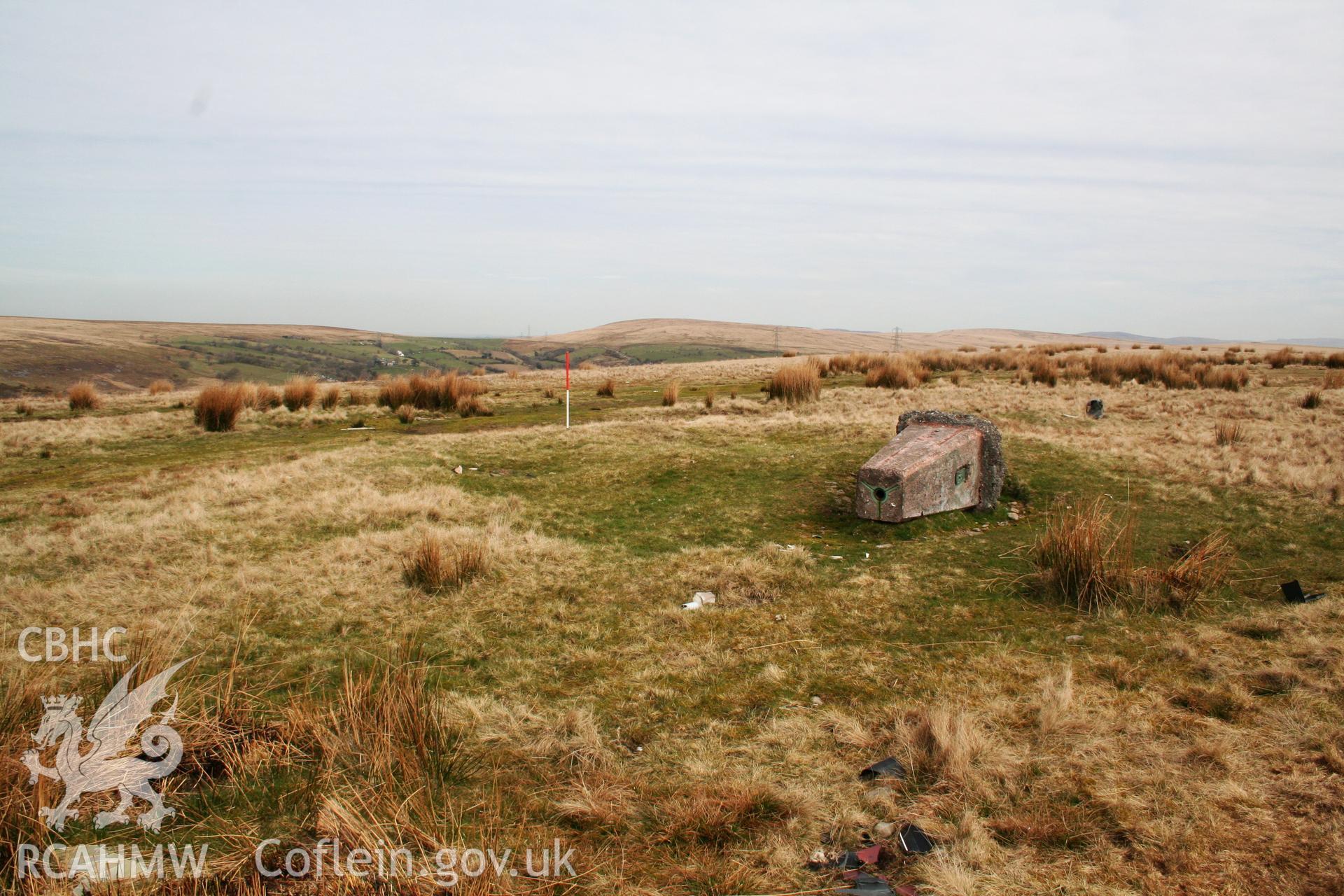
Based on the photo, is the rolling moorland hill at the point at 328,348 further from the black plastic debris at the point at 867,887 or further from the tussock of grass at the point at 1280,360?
the black plastic debris at the point at 867,887

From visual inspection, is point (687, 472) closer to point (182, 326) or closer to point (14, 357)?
point (14, 357)

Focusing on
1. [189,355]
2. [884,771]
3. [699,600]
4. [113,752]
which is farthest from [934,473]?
[189,355]

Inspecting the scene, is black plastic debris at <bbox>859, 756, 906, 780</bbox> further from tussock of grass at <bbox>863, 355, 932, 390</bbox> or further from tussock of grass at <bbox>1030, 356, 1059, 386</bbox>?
tussock of grass at <bbox>1030, 356, 1059, 386</bbox>

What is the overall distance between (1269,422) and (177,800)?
58.7 feet

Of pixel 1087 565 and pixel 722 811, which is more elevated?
pixel 1087 565

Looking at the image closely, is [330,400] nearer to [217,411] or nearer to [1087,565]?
[217,411]

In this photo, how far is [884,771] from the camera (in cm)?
362

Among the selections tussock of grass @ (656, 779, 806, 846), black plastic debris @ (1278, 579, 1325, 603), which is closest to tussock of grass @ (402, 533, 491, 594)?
tussock of grass @ (656, 779, 806, 846)

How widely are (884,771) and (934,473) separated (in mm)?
5407

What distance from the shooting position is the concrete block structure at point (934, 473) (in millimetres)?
8250

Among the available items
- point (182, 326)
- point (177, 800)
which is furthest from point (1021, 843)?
point (182, 326)

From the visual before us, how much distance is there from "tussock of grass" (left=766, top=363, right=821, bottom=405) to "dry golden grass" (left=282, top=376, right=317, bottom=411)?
12.2m

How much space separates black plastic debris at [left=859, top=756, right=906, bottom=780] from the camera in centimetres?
358

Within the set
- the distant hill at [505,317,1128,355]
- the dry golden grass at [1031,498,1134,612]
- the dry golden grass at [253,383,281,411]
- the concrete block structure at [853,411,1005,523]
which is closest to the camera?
the dry golden grass at [1031,498,1134,612]
